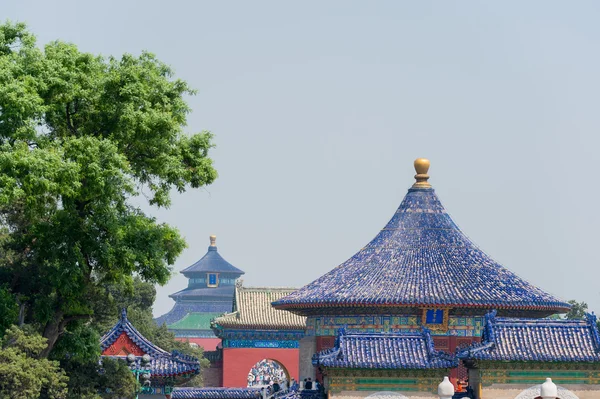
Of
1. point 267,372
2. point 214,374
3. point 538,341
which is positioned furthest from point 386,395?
point 214,374

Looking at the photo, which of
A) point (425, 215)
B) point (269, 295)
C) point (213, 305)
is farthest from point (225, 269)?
point (425, 215)

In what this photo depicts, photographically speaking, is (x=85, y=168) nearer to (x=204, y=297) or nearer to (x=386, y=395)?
(x=386, y=395)

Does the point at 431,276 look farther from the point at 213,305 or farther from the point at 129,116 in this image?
the point at 213,305

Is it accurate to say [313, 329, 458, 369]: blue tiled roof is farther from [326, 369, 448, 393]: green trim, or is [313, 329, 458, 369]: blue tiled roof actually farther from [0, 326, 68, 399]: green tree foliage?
[0, 326, 68, 399]: green tree foliage

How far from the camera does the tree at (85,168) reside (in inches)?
1219

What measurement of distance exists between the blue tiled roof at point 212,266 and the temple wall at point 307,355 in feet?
229

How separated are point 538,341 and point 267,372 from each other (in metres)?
30.1

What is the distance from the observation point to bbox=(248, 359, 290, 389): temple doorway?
202 feet

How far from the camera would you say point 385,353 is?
111ft

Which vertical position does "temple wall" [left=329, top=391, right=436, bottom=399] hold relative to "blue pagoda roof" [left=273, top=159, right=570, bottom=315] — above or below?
below

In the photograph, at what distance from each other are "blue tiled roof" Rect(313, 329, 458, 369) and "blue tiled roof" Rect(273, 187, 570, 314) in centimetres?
959

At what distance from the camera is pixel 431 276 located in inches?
1794

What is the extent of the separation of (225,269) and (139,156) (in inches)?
3360

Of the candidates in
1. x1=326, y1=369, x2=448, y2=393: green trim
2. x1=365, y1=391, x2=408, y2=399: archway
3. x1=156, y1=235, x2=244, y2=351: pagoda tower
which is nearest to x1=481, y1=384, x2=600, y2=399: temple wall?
x1=326, y1=369, x2=448, y2=393: green trim
